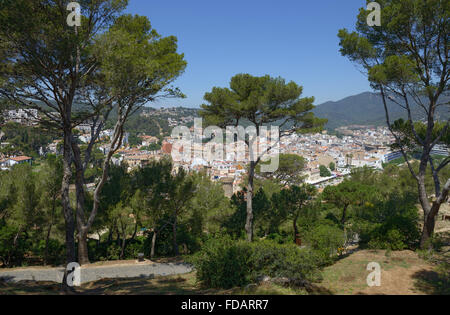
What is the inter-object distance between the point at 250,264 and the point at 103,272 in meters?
4.50

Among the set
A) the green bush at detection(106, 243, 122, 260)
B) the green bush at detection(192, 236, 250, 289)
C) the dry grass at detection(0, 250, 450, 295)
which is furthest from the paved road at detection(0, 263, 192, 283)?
the green bush at detection(192, 236, 250, 289)

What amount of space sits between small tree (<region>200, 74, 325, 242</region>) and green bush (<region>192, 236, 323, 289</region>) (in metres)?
3.42

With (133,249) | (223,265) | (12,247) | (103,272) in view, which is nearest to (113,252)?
(133,249)

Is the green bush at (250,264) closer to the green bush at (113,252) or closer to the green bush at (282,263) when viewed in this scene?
the green bush at (282,263)

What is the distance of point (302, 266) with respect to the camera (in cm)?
464

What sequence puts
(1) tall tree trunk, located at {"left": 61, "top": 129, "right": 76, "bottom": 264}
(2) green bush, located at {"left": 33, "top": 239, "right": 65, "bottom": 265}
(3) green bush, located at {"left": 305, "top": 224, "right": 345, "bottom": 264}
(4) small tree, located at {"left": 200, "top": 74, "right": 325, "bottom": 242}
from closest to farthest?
(1) tall tree trunk, located at {"left": 61, "top": 129, "right": 76, "bottom": 264}
(3) green bush, located at {"left": 305, "top": 224, "right": 345, "bottom": 264}
(4) small tree, located at {"left": 200, "top": 74, "right": 325, "bottom": 242}
(2) green bush, located at {"left": 33, "top": 239, "right": 65, "bottom": 265}

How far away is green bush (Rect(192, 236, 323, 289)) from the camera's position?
15.3ft

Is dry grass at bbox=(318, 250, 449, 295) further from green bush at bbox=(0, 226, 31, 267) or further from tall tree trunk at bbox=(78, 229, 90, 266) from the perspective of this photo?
green bush at bbox=(0, 226, 31, 267)

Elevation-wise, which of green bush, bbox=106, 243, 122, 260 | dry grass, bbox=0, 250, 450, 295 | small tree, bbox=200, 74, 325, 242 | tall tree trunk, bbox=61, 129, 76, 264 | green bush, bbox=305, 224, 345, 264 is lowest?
green bush, bbox=106, 243, 122, 260

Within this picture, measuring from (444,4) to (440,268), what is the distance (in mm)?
5329

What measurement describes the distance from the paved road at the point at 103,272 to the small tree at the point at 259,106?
2.78 metres

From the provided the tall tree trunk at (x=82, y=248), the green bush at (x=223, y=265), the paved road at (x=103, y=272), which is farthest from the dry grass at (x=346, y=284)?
the tall tree trunk at (x=82, y=248)

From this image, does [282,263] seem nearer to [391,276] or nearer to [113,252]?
[391,276]
